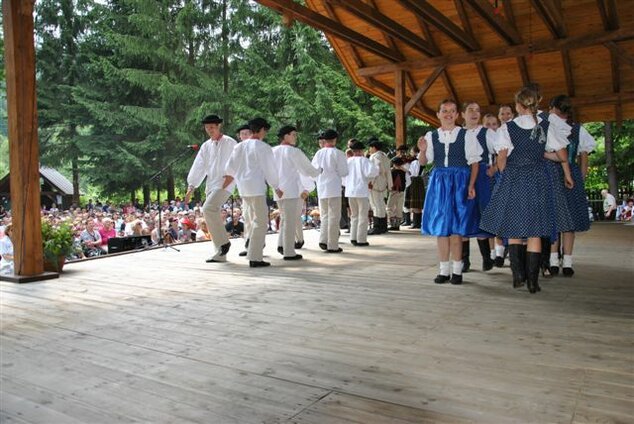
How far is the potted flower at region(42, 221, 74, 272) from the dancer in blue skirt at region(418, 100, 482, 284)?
3589 millimetres

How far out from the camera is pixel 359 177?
7.73 metres

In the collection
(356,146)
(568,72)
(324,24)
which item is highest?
(324,24)

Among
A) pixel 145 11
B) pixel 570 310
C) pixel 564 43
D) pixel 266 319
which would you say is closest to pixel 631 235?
pixel 564 43

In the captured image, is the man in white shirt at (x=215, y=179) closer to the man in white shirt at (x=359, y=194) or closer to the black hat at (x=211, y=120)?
the black hat at (x=211, y=120)

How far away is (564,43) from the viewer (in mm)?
9992

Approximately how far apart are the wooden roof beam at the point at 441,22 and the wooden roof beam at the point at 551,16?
4.42 ft

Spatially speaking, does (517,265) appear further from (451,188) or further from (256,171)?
(256,171)

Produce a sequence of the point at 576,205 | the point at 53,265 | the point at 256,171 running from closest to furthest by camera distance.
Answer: the point at 576,205
the point at 53,265
the point at 256,171

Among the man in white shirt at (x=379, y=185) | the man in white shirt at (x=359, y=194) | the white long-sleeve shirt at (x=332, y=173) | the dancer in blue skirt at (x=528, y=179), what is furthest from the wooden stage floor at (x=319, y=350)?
the man in white shirt at (x=379, y=185)

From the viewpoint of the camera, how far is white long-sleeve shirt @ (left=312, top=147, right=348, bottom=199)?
22.8 ft

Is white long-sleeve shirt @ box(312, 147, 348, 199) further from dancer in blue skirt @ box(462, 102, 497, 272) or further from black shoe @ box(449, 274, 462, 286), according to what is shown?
black shoe @ box(449, 274, 462, 286)

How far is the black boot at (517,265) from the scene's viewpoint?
4059 mm

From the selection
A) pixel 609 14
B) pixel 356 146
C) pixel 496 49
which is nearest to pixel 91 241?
pixel 356 146

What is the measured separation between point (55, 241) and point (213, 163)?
6.14 ft
